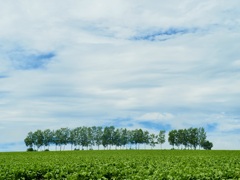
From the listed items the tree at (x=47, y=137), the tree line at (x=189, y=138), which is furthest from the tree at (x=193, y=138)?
the tree at (x=47, y=137)

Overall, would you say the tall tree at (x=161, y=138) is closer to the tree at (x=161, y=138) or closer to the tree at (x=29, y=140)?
the tree at (x=161, y=138)

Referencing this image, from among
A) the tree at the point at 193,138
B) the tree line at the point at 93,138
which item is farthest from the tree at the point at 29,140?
the tree at the point at 193,138

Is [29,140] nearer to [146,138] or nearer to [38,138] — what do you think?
[38,138]

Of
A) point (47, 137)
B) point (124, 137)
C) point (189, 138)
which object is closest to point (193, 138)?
point (189, 138)

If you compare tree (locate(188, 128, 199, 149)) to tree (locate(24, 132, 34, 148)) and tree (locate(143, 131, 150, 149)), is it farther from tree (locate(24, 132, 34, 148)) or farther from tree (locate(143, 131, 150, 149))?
tree (locate(24, 132, 34, 148))

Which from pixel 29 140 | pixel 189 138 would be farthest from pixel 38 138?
pixel 189 138

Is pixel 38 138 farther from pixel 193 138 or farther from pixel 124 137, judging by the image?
pixel 193 138

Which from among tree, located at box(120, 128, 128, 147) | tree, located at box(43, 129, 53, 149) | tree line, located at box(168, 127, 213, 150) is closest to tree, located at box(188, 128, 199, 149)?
tree line, located at box(168, 127, 213, 150)

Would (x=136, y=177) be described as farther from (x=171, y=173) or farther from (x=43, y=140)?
(x=43, y=140)

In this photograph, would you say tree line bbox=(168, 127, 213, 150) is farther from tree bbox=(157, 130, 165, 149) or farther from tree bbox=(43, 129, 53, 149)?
tree bbox=(43, 129, 53, 149)

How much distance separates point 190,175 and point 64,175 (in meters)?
7.74

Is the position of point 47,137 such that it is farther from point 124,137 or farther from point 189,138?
point 189,138

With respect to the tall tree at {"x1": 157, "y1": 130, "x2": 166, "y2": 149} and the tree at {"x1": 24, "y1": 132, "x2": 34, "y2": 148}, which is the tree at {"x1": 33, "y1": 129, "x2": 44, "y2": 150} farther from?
the tall tree at {"x1": 157, "y1": 130, "x2": 166, "y2": 149}

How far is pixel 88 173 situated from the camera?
18.1 meters
